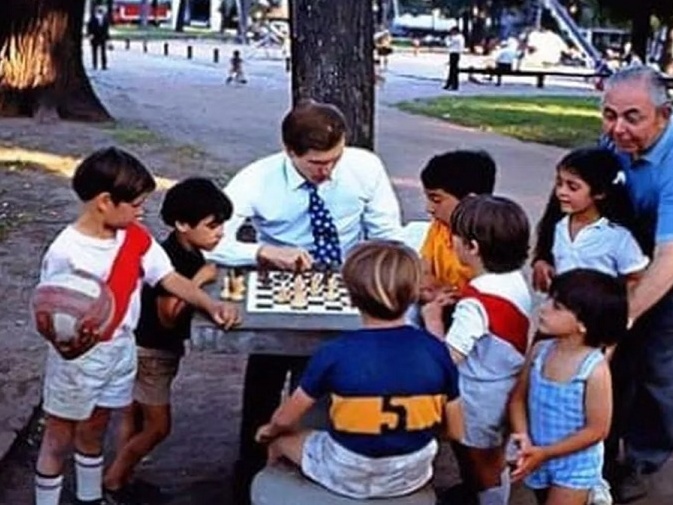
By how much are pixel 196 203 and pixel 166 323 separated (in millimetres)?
459

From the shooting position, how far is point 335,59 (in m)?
7.77

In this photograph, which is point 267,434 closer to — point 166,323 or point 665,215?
point 166,323

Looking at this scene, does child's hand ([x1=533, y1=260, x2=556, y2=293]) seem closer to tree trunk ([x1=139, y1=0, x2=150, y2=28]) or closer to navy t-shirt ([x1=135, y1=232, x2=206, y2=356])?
navy t-shirt ([x1=135, y1=232, x2=206, y2=356])

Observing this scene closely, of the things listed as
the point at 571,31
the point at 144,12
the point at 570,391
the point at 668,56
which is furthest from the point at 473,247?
the point at 144,12

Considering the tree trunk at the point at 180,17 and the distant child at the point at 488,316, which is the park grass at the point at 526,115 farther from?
the tree trunk at the point at 180,17

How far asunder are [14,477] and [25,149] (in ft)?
39.0

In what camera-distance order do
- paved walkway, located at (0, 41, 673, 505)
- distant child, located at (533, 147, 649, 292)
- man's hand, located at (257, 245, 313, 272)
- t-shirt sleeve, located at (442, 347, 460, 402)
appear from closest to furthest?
t-shirt sleeve, located at (442, 347, 460, 402)
distant child, located at (533, 147, 649, 292)
man's hand, located at (257, 245, 313, 272)
paved walkway, located at (0, 41, 673, 505)

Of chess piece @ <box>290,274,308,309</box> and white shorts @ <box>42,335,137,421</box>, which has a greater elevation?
chess piece @ <box>290,274,308,309</box>

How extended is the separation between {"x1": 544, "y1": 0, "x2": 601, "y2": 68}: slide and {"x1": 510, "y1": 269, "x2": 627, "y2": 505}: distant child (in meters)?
52.2

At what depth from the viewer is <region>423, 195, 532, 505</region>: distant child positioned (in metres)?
4.20

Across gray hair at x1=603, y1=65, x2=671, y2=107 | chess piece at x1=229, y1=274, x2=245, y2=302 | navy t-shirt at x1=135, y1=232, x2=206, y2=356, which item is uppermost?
gray hair at x1=603, y1=65, x2=671, y2=107

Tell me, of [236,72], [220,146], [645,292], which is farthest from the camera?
[236,72]

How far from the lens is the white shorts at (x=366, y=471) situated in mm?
3762

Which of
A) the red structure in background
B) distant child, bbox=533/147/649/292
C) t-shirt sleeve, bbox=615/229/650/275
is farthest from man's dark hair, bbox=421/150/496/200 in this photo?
the red structure in background
